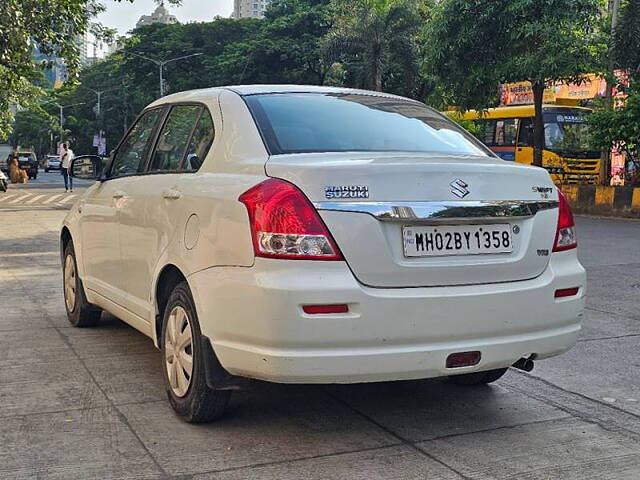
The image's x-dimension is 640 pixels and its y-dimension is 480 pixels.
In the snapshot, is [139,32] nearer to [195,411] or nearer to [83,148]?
[83,148]

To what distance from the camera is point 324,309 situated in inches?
131

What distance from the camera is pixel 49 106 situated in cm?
9419

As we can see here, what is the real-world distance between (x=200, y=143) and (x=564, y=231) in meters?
1.87

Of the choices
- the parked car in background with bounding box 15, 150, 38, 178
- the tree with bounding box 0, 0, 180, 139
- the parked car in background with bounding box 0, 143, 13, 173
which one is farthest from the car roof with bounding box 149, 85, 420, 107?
the parked car in background with bounding box 15, 150, 38, 178

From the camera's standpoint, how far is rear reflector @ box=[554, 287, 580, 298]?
3840mm

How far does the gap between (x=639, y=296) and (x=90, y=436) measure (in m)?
5.49

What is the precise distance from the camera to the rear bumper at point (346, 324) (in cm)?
334

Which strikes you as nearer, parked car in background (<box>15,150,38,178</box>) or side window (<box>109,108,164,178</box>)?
side window (<box>109,108,164,178</box>)

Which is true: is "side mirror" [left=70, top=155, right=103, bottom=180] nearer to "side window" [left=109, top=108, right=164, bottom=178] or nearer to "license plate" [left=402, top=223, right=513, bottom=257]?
"side window" [left=109, top=108, right=164, bottom=178]

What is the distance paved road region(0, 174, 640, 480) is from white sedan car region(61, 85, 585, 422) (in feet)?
0.97

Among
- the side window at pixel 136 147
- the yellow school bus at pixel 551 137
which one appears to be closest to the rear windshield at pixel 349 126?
the side window at pixel 136 147

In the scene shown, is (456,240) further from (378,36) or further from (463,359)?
(378,36)

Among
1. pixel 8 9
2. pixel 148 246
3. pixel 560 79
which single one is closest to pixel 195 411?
pixel 148 246

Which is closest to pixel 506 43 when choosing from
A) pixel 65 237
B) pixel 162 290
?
pixel 65 237
